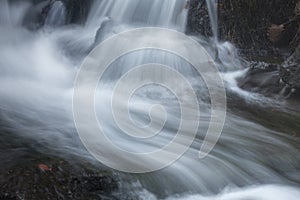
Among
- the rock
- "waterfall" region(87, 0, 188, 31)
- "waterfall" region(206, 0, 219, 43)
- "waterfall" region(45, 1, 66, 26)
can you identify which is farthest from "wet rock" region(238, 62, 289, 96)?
"waterfall" region(45, 1, 66, 26)

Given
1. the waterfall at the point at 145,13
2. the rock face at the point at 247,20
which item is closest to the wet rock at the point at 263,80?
the rock face at the point at 247,20

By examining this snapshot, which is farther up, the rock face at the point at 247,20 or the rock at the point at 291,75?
the rock face at the point at 247,20

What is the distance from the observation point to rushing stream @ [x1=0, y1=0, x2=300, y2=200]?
4406 mm

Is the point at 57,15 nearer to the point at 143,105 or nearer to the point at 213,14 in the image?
the point at 213,14

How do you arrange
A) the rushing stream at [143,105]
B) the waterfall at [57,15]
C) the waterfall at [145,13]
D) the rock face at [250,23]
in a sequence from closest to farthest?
1. the rushing stream at [143,105]
2. the rock face at [250,23]
3. the waterfall at [145,13]
4. the waterfall at [57,15]

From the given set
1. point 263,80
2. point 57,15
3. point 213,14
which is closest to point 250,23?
point 213,14

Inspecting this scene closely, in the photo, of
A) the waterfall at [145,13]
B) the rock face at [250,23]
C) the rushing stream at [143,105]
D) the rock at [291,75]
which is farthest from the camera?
the waterfall at [145,13]

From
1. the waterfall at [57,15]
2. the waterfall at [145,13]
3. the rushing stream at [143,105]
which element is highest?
the waterfall at [145,13]

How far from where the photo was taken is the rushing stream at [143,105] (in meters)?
4.41

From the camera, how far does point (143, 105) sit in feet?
22.3

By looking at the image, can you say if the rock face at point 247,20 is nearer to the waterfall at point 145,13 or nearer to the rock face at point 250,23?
the rock face at point 250,23

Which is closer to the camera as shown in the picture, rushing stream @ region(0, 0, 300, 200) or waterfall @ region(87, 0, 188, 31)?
rushing stream @ region(0, 0, 300, 200)

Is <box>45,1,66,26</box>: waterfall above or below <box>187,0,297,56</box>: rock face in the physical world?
below

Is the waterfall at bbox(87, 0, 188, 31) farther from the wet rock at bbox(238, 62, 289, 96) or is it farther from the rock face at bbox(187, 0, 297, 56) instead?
the wet rock at bbox(238, 62, 289, 96)
